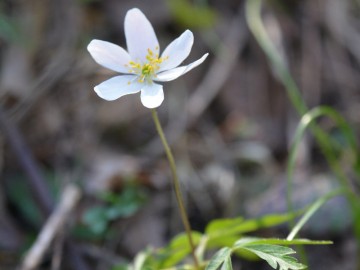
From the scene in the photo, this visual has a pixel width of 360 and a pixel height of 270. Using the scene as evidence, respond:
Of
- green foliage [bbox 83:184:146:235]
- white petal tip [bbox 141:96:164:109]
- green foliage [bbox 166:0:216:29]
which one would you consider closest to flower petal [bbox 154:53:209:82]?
white petal tip [bbox 141:96:164:109]

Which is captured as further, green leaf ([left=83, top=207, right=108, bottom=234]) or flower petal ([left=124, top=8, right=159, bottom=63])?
green leaf ([left=83, top=207, right=108, bottom=234])

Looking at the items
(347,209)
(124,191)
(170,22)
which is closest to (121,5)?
(170,22)

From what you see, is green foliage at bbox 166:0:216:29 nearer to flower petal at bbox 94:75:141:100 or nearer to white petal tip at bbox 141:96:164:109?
flower petal at bbox 94:75:141:100

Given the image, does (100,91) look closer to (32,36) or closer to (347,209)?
(347,209)

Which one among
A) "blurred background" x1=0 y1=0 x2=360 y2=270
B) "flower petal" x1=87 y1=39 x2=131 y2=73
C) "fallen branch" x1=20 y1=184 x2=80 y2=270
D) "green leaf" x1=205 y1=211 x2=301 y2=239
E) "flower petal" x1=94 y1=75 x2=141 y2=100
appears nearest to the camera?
"flower petal" x1=94 y1=75 x2=141 y2=100

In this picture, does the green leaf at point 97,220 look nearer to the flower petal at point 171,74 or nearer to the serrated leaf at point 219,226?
the serrated leaf at point 219,226

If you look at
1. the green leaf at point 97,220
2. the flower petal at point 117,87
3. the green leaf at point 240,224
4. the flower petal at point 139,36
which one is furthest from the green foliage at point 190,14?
Result: the green leaf at point 240,224

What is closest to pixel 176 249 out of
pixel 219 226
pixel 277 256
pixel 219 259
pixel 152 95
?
pixel 219 226
